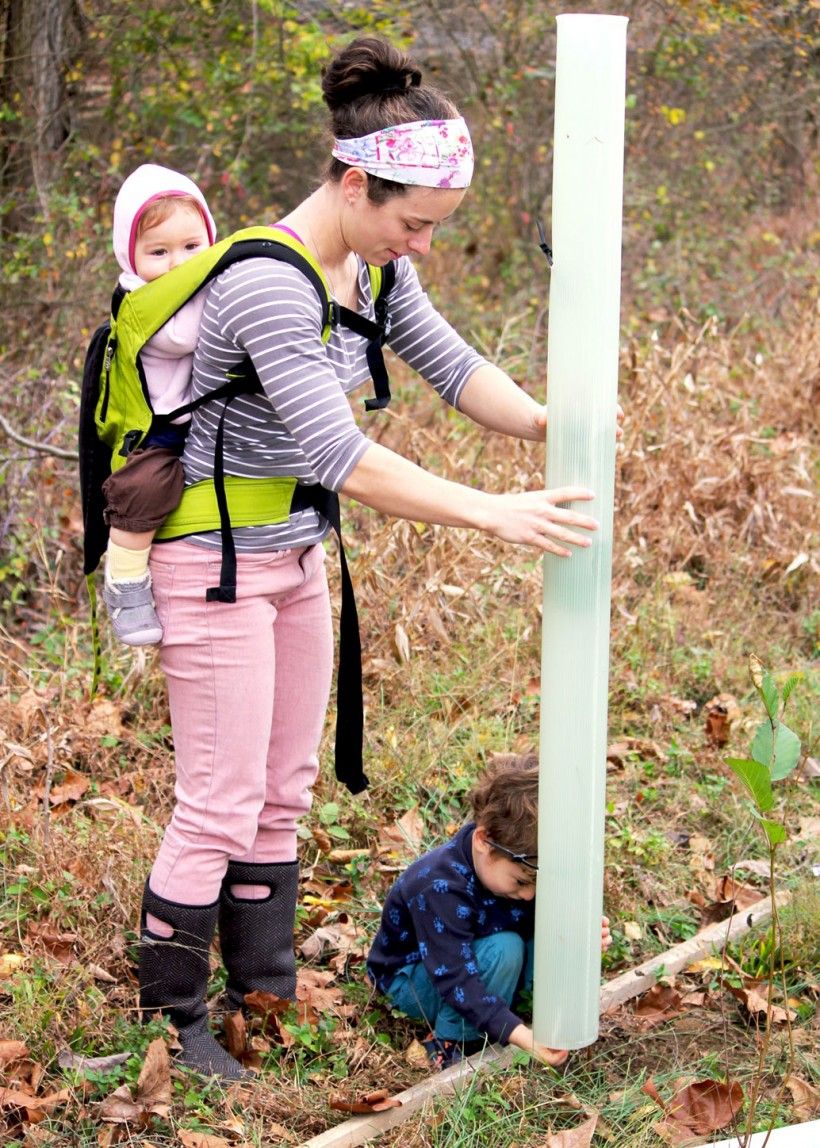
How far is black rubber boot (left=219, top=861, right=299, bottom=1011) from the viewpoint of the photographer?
3.14 metres

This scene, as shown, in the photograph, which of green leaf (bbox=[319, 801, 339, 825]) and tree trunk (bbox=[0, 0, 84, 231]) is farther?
tree trunk (bbox=[0, 0, 84, 231])

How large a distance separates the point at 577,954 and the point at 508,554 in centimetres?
255

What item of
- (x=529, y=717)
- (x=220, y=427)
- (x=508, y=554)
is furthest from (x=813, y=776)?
(x=220, y=427)

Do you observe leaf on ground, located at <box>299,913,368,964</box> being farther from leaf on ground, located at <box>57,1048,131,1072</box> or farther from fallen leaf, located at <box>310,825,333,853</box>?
leaf on ground, located at <box>57,1048,131,1072</box>

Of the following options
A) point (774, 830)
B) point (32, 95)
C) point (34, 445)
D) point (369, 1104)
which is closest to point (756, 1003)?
point (369, 1104)

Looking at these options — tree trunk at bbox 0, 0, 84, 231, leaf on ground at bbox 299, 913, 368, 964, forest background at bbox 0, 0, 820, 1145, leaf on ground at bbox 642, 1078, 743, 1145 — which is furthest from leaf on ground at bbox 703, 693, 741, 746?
tree trunk at bbox 0, 0, 84, 231

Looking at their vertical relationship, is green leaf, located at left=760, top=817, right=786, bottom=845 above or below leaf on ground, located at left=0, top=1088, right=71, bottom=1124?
above

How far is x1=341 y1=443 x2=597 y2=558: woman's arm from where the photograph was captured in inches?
95.0

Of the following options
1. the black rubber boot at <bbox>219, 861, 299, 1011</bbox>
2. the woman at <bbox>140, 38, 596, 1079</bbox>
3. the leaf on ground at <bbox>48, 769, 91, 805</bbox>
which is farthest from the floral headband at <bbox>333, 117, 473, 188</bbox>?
the leaf on ground at <bbox>48, 769, 91, 805</bbox>

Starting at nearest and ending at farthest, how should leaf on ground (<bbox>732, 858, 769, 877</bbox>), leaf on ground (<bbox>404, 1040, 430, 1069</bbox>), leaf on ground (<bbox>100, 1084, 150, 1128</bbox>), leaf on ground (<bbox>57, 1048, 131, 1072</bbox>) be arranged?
leaf on ground (<bbox>100, 1084, 150, 1128</bbox>)
leaf on ground (<bbox>57, 1048, 131, 1072</bbox>)
leaf on ground (<bbox>404, 1040, 430, 1069</bbox>)
leaf on ground (<bbox>732, 858, 769, 877</bbox>)

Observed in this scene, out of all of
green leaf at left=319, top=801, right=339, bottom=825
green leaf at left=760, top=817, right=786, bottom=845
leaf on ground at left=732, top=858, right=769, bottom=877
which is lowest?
leaf on ground at left=732, top=858, right=769, bottom=877

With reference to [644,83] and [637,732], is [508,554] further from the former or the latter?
[644,83]

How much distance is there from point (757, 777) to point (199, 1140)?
142 cm

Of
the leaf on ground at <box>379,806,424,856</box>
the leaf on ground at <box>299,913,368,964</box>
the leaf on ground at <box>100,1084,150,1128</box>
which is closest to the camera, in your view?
the leaf on ground at <box>100,1084,150,1128</box>
